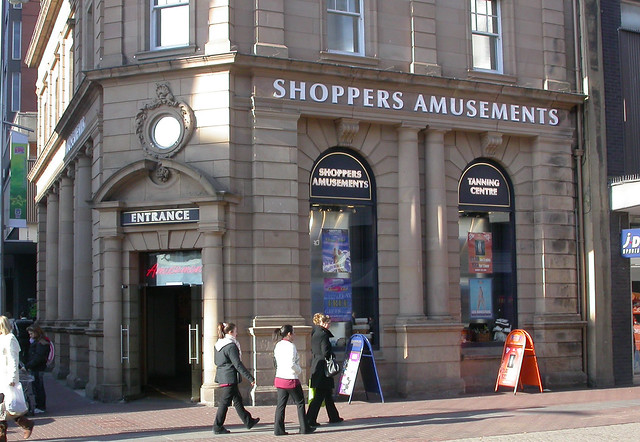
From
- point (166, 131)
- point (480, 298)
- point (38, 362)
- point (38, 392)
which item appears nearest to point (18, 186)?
point (166, 131)

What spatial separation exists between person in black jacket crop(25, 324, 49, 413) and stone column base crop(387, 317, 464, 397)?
288 inches

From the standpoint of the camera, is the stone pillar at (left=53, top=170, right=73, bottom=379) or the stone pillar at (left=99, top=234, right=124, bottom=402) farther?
the stone pillar at (left=53, top=170, right=73, bottom=379)

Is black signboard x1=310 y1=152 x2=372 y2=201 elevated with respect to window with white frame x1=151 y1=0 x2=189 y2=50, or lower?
lower

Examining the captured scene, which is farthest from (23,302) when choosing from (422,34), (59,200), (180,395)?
(422,34)

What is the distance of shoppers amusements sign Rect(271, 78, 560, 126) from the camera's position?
18250 mm

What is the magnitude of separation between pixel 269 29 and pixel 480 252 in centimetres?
740

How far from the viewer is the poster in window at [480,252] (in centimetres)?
2064

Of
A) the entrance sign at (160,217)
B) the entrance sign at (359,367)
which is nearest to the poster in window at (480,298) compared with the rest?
the entrance sign at (359,367)

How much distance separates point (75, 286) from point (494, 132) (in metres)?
A: 11.7

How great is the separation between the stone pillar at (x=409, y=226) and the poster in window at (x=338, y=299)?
3.86 ft

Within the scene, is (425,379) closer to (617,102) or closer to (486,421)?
(486,421)

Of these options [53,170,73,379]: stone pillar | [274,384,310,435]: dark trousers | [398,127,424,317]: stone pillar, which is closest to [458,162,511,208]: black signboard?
[398,127,424,317]: stone pillar

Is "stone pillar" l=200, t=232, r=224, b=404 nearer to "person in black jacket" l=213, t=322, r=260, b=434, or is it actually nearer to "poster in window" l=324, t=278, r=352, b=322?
"poster in window" l=324, t=278, r=352, b=322

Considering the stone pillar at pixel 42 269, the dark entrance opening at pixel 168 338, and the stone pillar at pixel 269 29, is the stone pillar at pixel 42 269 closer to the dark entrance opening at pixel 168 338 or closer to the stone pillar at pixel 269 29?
the dark entrance opening at pixel 168 338
